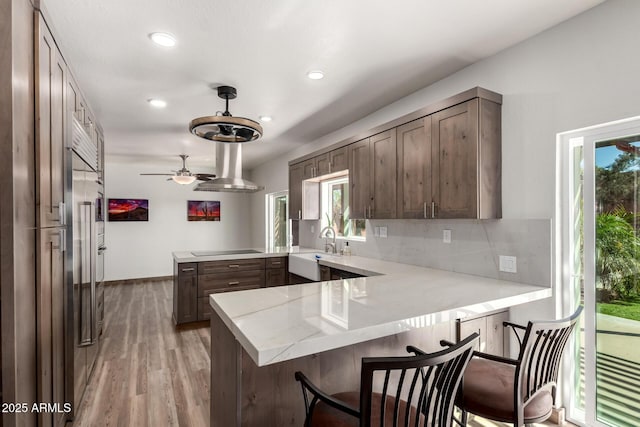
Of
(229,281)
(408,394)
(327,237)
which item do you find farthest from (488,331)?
(229,281)

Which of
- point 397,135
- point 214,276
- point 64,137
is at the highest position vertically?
point 397,135

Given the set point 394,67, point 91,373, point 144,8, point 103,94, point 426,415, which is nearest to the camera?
point 426,415

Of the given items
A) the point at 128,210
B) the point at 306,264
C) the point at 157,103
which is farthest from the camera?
the point at 128,210

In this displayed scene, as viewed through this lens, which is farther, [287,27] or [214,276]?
[214,276]

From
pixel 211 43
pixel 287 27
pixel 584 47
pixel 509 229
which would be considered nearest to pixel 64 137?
pixel 211 43

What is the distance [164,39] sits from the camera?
219 centimetres

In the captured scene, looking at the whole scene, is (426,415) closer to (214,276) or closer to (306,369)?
(306,369)

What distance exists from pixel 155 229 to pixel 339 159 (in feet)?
17.2

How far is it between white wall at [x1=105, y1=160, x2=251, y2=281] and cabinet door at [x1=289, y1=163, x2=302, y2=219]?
3.39m

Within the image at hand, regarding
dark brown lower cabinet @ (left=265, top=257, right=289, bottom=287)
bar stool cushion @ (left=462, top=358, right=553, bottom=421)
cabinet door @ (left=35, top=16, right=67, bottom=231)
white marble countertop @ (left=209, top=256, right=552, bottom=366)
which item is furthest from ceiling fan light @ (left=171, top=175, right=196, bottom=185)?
bar stool cushion @ (left=462, top=358, right=553, bottom=421)

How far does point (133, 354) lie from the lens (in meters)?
3.29

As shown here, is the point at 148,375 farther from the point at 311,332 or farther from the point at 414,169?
the point at 414,169

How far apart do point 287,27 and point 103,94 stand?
86.4 inches

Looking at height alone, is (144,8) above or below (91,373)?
above
